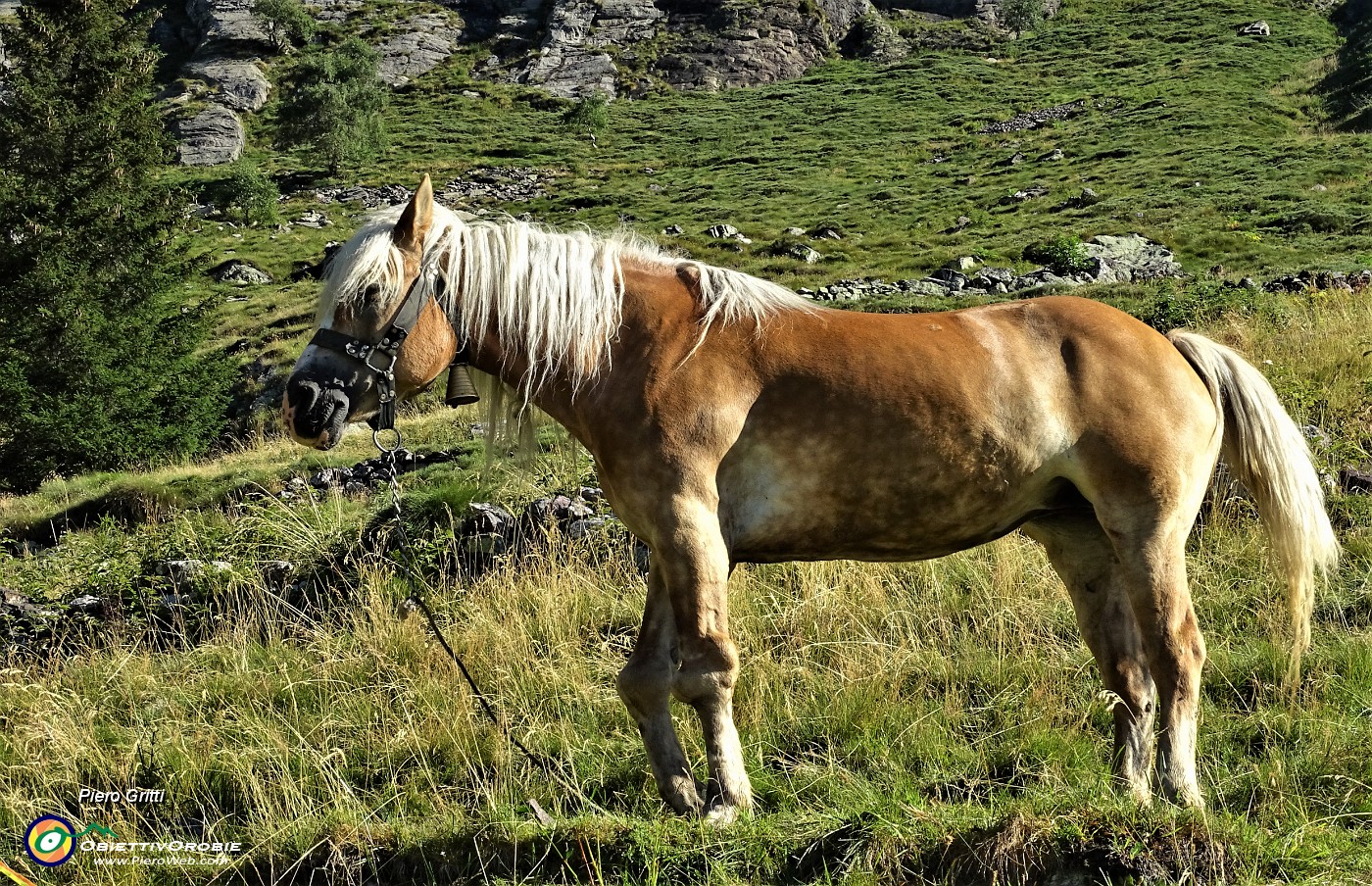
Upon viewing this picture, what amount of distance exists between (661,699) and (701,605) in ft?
1.83

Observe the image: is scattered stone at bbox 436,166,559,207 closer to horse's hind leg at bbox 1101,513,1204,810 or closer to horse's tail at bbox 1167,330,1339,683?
horse's tail at bbox 1167,330,1339,683

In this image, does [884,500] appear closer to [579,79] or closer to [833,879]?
[833,879]

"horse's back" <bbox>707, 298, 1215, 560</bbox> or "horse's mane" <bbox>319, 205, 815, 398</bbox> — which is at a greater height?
"horse's mane" <bbox>319, 205, 815, 398</bbox>

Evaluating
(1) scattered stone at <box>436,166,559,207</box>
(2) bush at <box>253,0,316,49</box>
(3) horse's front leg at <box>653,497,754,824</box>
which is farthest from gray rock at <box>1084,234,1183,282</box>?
(2) bush at <box>253,0,316,49</box>

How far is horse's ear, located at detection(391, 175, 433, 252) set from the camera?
372cm

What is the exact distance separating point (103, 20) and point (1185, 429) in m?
29.4

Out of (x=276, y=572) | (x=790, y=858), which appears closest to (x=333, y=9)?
(x=276, y=572)

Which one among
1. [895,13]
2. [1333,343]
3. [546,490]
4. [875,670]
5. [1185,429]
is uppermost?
[895,13]

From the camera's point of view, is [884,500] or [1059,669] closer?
[884,500]

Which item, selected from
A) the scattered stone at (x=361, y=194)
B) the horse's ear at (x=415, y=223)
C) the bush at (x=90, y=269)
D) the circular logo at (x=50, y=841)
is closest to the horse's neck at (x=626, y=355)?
the horse's ear at (x=415, y=223)

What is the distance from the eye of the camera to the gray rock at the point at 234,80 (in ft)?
289

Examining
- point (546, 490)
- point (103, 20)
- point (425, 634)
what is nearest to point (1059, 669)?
point (425, 634)

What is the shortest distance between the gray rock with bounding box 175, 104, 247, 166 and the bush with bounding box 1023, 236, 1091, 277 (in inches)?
2643

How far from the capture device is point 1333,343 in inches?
364
